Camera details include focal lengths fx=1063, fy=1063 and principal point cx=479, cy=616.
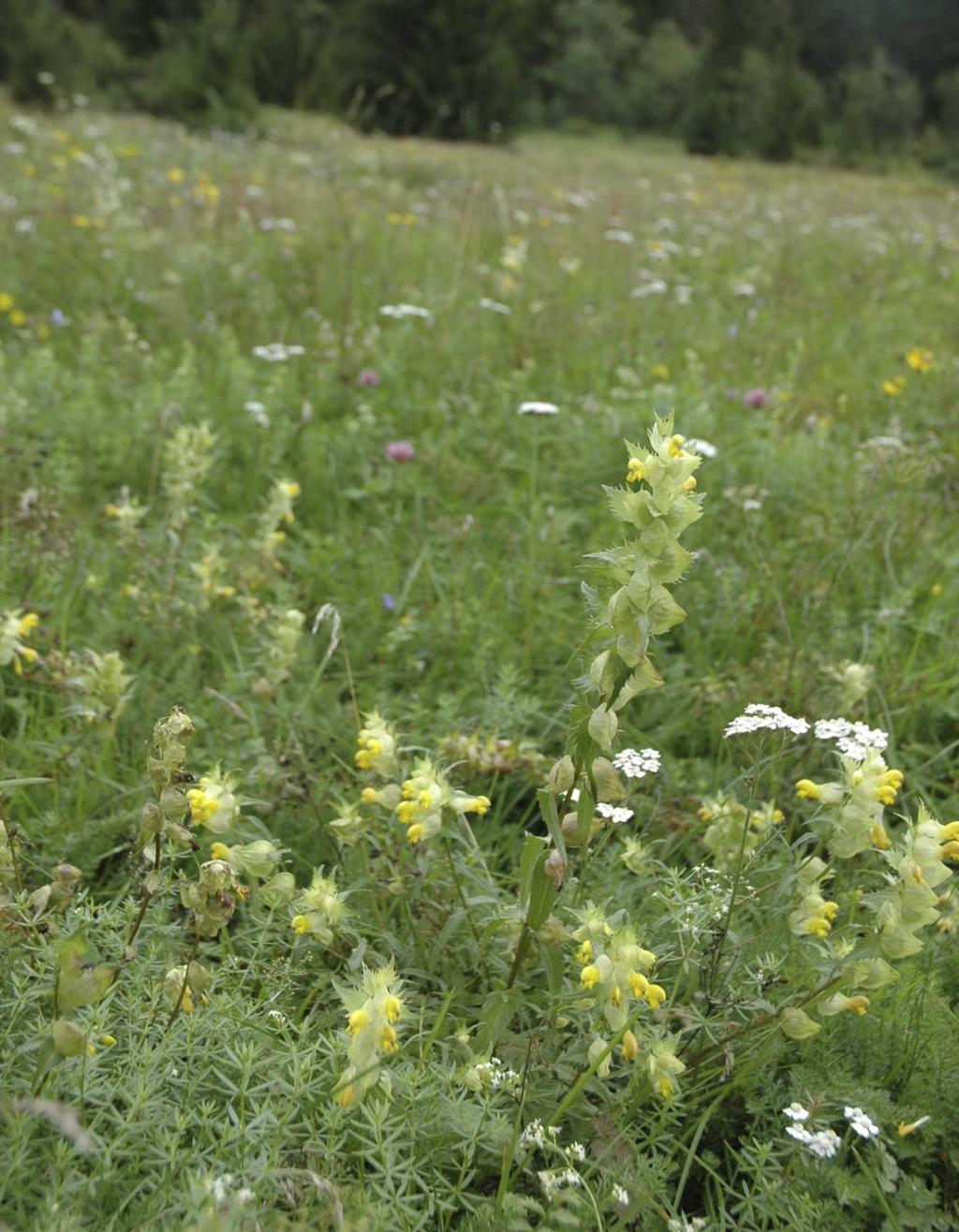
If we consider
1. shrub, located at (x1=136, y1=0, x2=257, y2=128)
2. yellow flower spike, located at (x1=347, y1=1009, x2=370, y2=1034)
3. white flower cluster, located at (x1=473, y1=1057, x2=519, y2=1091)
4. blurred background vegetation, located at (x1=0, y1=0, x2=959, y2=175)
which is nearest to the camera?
yellow flower spike, located at (x1=347, y1=1009, x2=370, y2=1034)

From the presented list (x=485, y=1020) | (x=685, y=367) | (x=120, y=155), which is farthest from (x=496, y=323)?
(x=120, y=155)

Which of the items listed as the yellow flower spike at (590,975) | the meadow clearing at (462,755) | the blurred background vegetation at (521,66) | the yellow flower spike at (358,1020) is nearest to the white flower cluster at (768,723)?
the meadow clearing at (462,755)

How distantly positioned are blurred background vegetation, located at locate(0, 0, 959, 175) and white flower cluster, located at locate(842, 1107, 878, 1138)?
18.5 feet

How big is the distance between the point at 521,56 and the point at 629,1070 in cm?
2404

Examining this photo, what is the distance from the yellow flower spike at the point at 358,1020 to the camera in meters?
1.19

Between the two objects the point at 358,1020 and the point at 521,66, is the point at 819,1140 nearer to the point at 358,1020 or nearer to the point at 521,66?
the point at 358,1020

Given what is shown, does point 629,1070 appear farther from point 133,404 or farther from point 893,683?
point 133,404

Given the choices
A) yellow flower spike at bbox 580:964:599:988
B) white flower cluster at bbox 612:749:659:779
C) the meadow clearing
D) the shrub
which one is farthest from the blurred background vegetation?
yellow flower spike at bbox 580:964:599:988

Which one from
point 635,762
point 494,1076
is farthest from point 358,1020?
point 635,762

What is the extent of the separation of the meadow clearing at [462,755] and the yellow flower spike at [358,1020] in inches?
0.7

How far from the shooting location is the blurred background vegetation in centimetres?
1505

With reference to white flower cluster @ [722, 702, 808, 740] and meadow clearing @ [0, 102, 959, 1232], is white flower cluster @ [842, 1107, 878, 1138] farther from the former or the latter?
white flower cluster @ [722, 702, 808, 740]

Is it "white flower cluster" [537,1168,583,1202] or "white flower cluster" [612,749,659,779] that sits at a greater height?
"white flower cluster" [612,749,659,779]

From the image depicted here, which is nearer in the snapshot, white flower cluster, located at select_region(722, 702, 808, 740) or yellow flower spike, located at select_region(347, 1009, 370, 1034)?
yellow flower spike, located at select_region(347, 1009, 370, 1034)
